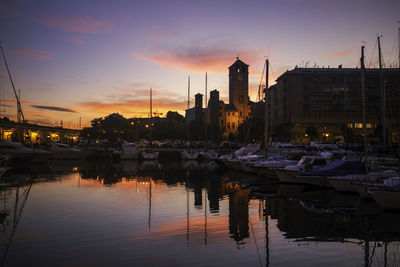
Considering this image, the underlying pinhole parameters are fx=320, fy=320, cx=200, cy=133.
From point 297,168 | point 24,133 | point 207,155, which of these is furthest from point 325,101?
point 24,133

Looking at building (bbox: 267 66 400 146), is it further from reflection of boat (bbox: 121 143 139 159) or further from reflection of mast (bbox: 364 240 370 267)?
reflection of mast (bbox: 364 240 370 267)

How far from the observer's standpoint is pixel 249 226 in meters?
14.9

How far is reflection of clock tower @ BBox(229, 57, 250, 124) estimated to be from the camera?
126 m

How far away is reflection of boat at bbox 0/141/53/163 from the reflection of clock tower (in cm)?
8260

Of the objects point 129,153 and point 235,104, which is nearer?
point 129,153

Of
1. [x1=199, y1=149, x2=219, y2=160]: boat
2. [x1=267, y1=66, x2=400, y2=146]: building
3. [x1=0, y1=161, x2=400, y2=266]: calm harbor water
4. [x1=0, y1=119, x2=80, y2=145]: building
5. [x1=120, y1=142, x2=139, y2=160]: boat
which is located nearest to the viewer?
[x1=0, y1=161, x2=400, y2=266]: calm harbor water

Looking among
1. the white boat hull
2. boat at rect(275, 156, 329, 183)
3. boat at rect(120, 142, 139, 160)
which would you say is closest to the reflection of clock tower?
boat at rect(120, 142, 139, 160)

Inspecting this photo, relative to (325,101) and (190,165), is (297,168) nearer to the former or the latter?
(190,165)

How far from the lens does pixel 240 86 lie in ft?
415

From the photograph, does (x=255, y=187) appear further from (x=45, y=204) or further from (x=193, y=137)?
(x=193, y=137)

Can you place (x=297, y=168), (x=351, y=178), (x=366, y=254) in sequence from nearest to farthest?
1. (x=366, y=254)
2. (x=351, y=178)
3. (x=297, y=168)

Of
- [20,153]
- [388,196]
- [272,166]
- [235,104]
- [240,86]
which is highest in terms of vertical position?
[240,86]

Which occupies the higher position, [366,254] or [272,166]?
[272,166]

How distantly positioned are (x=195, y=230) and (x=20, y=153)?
4917 cm
